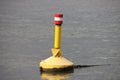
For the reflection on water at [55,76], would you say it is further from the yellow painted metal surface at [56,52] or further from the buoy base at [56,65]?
the yellow painted metal surface at [56,52]

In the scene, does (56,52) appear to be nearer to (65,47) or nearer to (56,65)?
(56,65)

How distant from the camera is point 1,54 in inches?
655

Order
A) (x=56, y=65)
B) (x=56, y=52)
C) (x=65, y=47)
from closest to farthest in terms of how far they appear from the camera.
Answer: (x=56, y=65) → (x=56, y=52) → (x=65, y=47)

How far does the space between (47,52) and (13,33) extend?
5.13 m

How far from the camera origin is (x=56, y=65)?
1384 centimetres

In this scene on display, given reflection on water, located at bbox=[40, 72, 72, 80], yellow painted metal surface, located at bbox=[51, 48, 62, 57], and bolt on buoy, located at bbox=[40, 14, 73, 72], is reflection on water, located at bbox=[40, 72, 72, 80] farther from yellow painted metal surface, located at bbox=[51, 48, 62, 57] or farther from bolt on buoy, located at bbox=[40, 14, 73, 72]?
Result: yellow painted metal surface, located at bbox=[51, 48, 62, 57]

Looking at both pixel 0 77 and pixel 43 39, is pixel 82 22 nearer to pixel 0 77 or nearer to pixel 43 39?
pixel 43 39

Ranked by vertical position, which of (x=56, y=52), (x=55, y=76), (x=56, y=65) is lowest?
(x=55, y=76)

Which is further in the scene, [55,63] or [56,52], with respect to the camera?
[56,52]

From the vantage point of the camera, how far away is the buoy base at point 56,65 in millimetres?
13867

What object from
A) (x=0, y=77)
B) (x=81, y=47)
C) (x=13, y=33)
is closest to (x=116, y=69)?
(x=0, y=77)

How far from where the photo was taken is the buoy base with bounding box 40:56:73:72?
13.9 m

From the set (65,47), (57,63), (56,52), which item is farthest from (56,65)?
(65,47)

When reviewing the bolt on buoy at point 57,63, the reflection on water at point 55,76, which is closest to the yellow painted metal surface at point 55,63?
the bolt on buoy at point 57,63
